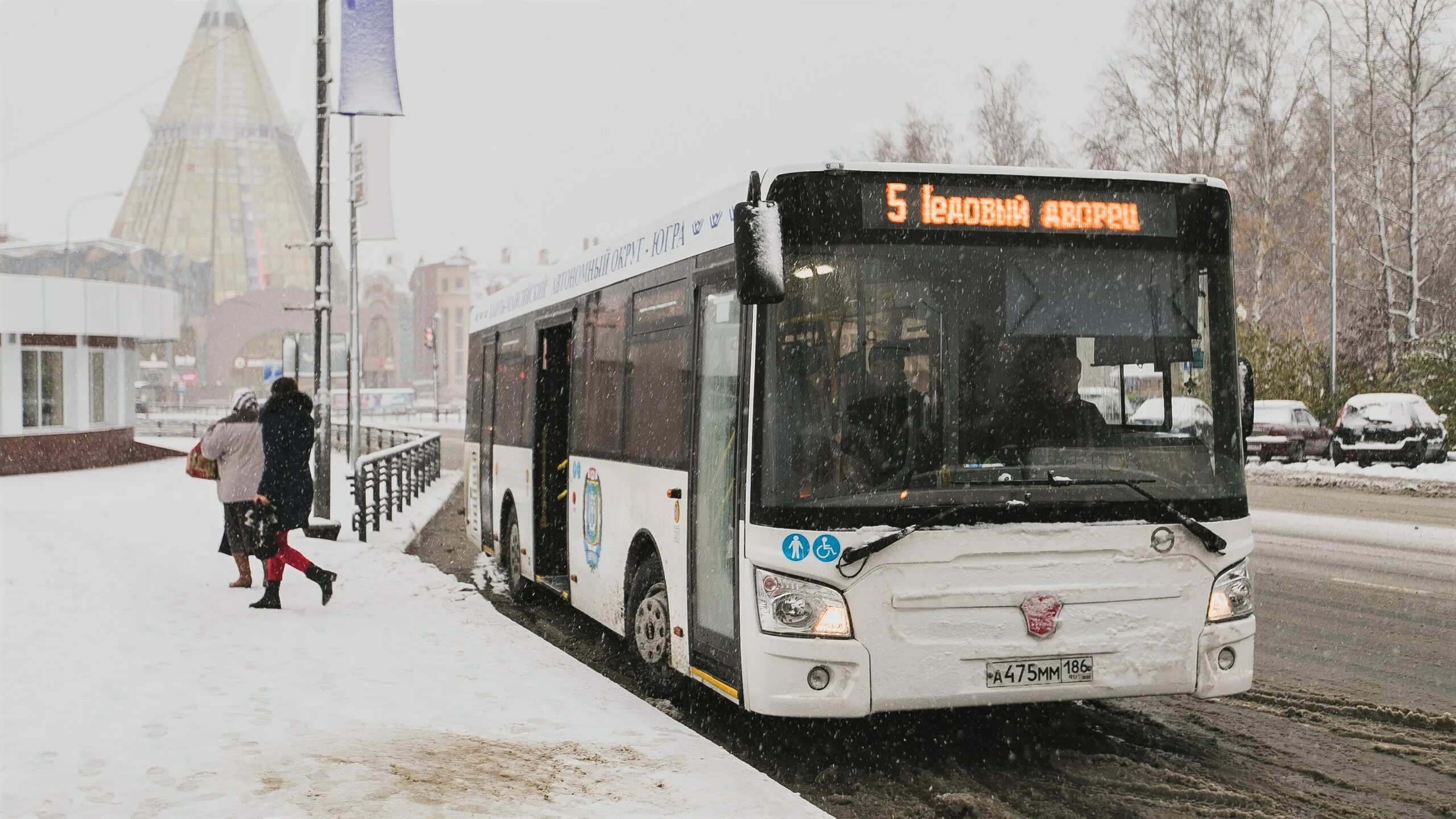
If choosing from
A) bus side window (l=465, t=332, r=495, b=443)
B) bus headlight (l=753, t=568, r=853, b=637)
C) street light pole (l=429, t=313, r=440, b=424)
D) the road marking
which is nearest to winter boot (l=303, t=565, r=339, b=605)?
bus side window (l=465, t=332, r=495, b=443)

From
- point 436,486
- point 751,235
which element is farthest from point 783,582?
point 436,486

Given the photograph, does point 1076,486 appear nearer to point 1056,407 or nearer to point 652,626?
point 1056,407

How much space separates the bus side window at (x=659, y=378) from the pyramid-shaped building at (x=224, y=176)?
125319 mm

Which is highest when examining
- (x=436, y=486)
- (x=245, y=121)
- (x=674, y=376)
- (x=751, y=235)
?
(x=245, y=121)

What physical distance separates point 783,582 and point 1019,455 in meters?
1.19

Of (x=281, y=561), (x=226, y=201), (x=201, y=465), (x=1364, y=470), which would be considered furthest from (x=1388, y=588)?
(x=226, y=201)

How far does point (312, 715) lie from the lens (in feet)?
23.1

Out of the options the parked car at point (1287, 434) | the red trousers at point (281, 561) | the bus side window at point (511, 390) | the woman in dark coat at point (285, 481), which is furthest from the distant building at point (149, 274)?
the red trousers at point (281, 561)

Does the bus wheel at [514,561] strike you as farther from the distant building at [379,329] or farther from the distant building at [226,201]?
the distant building at [379,329]

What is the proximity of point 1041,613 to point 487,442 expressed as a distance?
8.89m

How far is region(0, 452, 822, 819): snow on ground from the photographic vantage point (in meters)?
5.57

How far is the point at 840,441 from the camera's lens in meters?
6.52

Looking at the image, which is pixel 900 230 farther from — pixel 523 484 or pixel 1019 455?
pixel 523 484

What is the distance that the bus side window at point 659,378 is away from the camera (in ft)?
26.5
